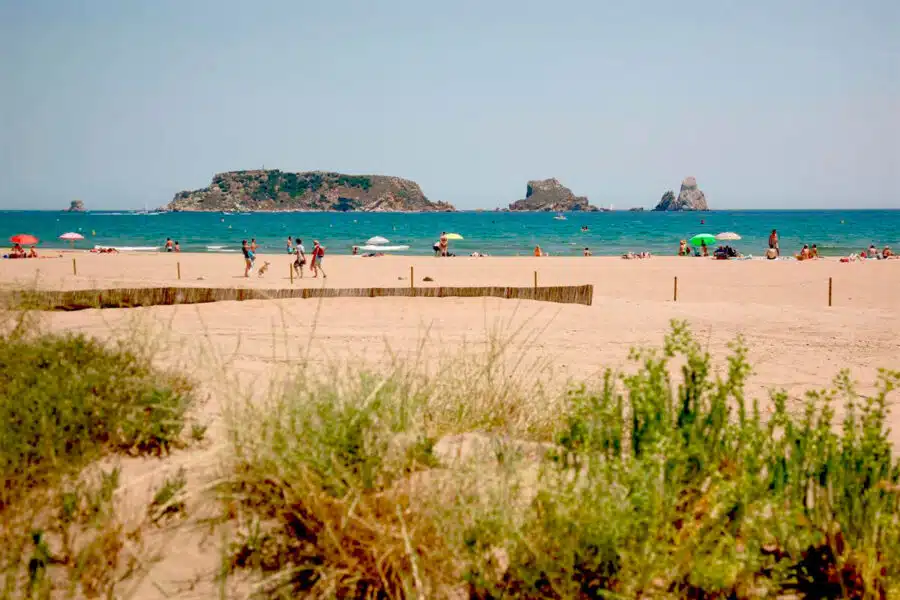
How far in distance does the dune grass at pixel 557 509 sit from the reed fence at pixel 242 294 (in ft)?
27.4

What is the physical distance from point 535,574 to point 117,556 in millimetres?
1650

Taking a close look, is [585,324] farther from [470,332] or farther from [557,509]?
[557,509]

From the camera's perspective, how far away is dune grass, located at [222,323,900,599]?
111 inches

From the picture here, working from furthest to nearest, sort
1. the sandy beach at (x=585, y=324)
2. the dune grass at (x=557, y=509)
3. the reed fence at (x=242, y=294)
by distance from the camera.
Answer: the reed fence at (x=242, y=294), the sandy beach at (x=585, y=324), the dune grass at (x=557, y=509)

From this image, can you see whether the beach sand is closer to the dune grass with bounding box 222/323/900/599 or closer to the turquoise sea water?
the dune grass with bounding box 222/323/900/599

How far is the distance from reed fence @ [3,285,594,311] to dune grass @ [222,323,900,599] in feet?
27.4

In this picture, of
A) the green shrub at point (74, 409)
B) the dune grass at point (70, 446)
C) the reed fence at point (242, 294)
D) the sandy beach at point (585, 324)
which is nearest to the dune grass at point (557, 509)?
the dune grass at point (70, 446)

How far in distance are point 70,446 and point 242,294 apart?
1028cm

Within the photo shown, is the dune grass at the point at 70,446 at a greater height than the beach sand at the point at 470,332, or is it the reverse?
the dune grass at the point at 70,446

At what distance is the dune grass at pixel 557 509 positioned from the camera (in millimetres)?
2814

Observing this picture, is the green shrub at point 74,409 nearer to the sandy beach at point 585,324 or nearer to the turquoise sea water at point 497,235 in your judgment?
the sandy beach at point 585,324

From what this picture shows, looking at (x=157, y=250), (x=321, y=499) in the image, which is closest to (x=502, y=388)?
(x=321, y=499)

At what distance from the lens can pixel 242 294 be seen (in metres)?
13.8

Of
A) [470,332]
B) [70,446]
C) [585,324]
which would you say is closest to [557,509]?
[70,446]
